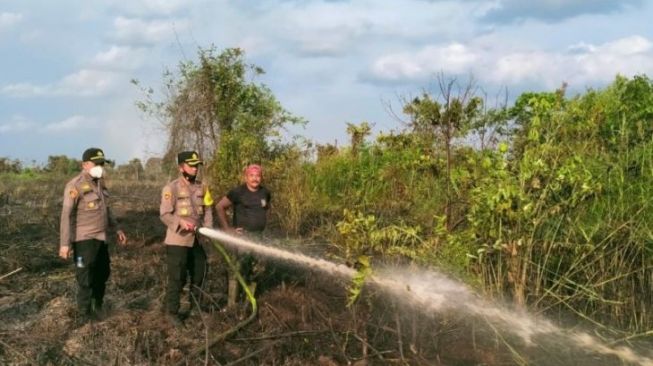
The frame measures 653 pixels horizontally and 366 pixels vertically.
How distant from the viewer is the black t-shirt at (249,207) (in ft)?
21.2

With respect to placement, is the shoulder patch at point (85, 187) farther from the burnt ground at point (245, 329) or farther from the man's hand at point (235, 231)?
the man's hand at point (235, 231)

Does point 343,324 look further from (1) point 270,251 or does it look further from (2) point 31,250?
(2) point 31,250

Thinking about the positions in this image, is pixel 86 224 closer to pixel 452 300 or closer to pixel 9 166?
pixel 452 300

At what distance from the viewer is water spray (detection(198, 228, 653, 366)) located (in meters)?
4.91

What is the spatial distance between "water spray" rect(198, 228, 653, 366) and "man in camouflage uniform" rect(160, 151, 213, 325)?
0.20 meters

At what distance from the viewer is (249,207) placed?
648 centimetres

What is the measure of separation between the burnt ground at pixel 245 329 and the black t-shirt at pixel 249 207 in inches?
18.9

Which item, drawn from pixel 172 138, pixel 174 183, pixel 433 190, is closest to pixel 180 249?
pixel 174 183

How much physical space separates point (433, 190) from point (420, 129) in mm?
764

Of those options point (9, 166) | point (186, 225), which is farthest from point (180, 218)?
point (9, 166)

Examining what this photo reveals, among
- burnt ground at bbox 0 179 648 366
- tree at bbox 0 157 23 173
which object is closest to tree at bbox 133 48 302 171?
burnt ground at bbox 0 179 648 366

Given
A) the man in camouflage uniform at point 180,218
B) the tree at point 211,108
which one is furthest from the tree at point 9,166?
the man in camouflage uniform at point 180,218

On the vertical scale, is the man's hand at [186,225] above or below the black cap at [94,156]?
below

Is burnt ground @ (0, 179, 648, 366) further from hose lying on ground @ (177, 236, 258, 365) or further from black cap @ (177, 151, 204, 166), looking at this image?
black cap @ (177, 151, 204, 166)
